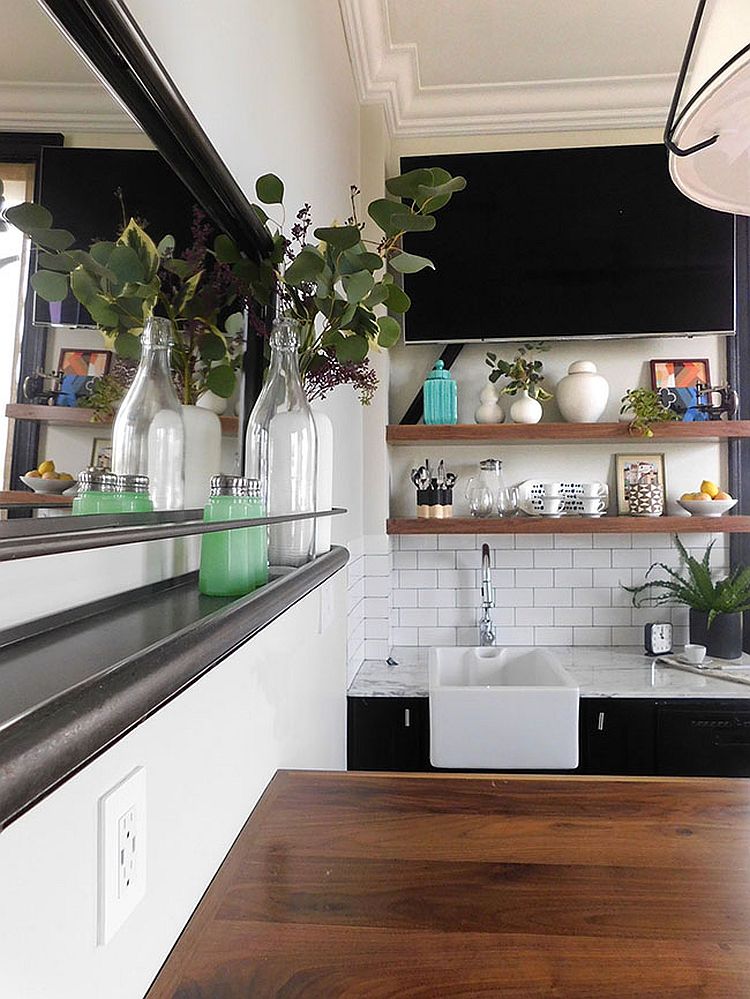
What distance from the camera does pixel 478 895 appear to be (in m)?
0.85

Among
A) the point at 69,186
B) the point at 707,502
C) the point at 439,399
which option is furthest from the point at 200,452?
the point at 707,502

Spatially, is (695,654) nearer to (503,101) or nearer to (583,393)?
(583,393)

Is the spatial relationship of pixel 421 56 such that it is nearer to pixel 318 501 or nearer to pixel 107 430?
pixel 318 501

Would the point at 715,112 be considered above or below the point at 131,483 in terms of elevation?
above

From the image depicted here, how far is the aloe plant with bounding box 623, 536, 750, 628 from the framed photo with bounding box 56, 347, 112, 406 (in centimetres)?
265

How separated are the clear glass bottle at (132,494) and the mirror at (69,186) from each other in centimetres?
3

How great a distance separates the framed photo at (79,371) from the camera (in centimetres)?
62

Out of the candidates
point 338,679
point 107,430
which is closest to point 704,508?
point 338,679

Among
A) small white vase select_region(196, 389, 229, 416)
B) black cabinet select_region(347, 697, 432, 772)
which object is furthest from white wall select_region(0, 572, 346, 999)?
black cabinet select_region(347, 697, 432, 772)

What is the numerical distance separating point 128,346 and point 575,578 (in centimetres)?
270

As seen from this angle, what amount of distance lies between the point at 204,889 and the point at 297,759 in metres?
0.54

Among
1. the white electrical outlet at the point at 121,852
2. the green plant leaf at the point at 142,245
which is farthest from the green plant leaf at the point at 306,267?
the white electrical outlet at the point at 121,852

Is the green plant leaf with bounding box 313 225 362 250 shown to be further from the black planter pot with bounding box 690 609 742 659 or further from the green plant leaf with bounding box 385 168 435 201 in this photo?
the black planter pot with bounding box 690 609 742 659

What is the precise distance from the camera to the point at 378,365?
120 inches
